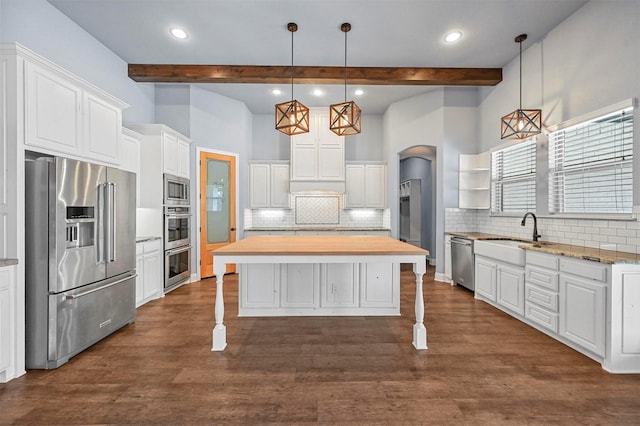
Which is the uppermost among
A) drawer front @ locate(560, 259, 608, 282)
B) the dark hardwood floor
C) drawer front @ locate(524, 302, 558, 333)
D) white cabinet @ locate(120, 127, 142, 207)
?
white cabinet @ locate(120, 127, 142, 207)

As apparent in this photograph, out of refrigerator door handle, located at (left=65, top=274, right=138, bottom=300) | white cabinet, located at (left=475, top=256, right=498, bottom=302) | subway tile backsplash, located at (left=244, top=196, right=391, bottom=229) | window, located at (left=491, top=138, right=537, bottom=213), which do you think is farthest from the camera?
subway tile backsplash, located at (left=244, top=196, right=391, bottom=229)

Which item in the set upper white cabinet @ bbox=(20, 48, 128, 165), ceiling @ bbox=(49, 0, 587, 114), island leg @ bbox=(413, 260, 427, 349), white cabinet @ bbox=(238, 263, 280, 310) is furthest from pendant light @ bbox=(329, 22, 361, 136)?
upper white cabinet @ bbox=(20, 48, 128, 165)

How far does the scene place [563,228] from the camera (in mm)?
3518

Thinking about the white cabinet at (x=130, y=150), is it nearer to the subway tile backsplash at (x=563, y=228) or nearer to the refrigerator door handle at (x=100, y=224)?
the refrigerator door handle at (x=100, y=224)

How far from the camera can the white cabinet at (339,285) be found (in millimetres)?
3545

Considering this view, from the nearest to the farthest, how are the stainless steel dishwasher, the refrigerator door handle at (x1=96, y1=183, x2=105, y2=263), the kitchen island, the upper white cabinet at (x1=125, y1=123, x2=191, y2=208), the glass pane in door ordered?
the kitchen island
the refrigerator door handle at (x1=96, y1=183, x2=105, y2=263)
the upper white cabinet at (x1=125, y1=123, x2=191, y2=208)
the stainless steel dishwasher
the glass pane in door

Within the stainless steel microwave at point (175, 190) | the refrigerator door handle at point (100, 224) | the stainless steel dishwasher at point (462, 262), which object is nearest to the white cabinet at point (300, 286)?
the refrigerator door handle at point (100, 224)

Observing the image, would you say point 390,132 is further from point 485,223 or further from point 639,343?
point 639,343

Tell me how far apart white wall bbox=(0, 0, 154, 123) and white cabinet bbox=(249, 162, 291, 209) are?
7.15ft

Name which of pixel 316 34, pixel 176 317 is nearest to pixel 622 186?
pixel 316 34

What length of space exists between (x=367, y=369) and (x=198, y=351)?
A: 149 cm

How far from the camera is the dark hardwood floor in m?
1.89

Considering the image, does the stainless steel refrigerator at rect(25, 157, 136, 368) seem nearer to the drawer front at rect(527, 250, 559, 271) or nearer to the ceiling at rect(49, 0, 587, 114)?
the ceiling at rect(49, 0, 587, 114)

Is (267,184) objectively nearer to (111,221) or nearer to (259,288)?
(259,288)
